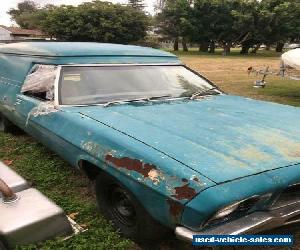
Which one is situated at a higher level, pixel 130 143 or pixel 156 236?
pixel 130 143

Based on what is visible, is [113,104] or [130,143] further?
[113,104]

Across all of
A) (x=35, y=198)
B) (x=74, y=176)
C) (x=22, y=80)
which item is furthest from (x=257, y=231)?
(x=22, y=80)

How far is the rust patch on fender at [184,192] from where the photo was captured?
223 centimetres

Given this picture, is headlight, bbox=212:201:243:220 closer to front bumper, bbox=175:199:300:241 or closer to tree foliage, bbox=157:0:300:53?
front bumper, bbox=175:199:300:241

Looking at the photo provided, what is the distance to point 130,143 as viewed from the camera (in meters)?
2.74

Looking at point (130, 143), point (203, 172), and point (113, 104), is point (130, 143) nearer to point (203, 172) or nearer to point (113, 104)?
point (203, 172)

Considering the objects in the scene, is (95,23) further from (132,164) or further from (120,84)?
(132,164)

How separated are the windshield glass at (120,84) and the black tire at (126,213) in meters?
1.03

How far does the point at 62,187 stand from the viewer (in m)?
4.07

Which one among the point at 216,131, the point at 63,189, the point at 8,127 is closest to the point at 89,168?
the point at 63,189

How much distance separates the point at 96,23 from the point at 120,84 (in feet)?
128

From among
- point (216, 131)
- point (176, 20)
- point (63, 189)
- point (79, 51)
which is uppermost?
point (176, 20)

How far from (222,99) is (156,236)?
6.52 feet

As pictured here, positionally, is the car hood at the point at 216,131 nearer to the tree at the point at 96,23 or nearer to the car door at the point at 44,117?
the car door at the point at 44,117
